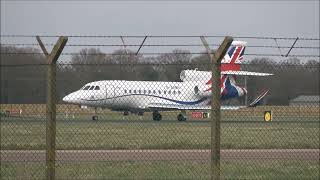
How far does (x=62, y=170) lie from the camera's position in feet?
43.3

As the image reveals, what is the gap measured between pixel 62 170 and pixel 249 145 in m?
9.30

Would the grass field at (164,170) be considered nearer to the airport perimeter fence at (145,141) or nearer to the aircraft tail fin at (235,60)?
the airport perimeter fence at (145,141)

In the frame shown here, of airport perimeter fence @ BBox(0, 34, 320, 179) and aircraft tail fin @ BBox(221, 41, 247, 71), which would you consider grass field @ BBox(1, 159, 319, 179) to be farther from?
aircraft tail fin @ BBox(221, 41, 247, 71)

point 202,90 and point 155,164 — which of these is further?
point 202,90

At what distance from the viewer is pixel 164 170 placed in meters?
13.4

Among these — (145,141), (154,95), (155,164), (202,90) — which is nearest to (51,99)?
(155,164)

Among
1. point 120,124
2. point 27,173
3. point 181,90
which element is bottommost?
point 27,173

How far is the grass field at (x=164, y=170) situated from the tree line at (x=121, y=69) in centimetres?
202

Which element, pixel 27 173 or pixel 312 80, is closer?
pixel 27 173

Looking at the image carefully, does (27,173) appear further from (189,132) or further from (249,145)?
(189,132)

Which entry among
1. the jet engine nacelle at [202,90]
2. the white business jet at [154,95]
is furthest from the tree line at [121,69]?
the jet engine nacelle at [202,90]

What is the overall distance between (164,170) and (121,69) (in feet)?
12.9

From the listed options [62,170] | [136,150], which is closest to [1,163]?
[62,170]

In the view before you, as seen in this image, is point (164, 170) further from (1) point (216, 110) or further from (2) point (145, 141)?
(2) point (145, 141)
